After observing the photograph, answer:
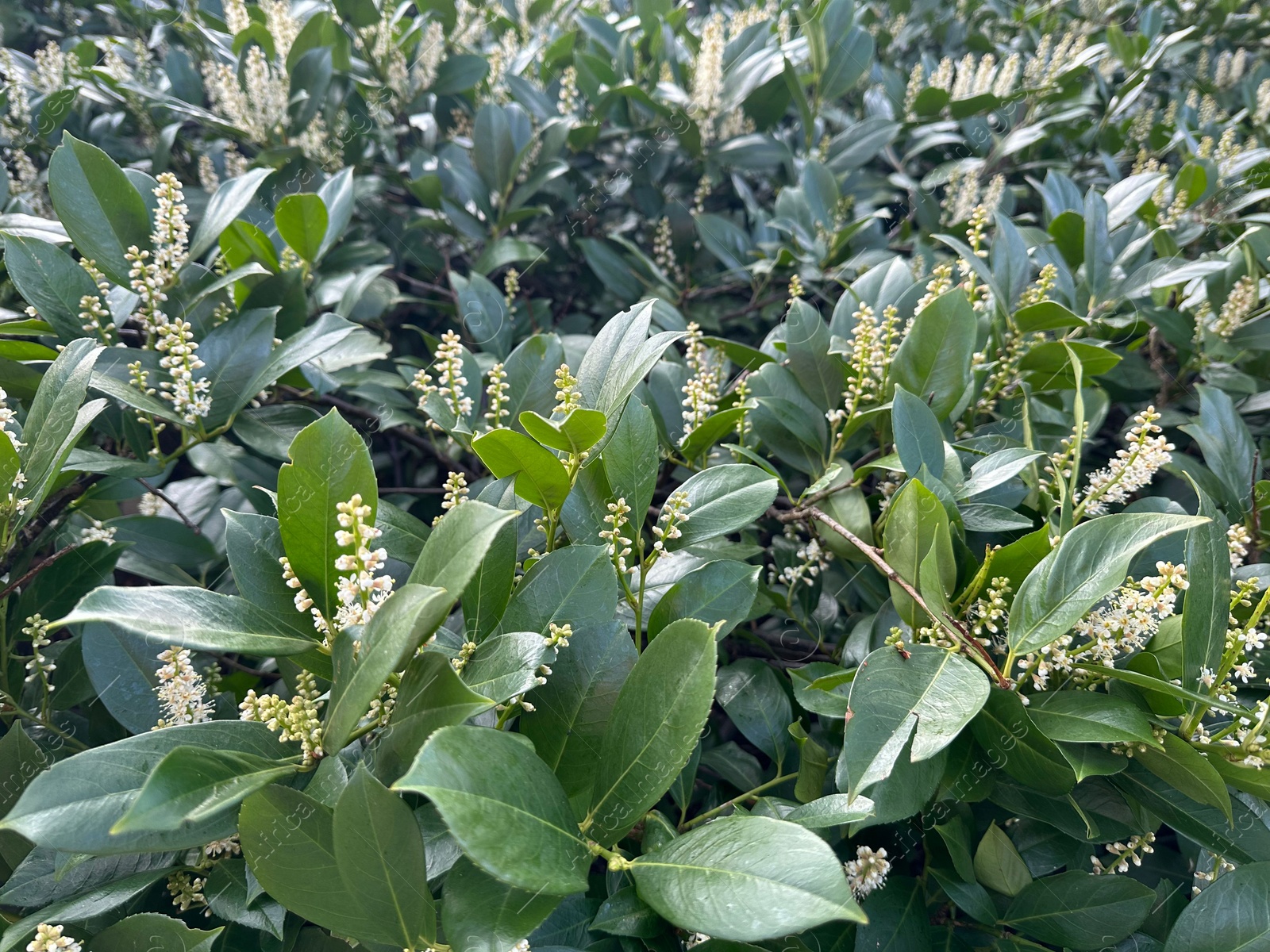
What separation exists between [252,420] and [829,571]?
3.00 ft

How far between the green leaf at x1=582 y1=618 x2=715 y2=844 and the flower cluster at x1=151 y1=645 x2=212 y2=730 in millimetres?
448

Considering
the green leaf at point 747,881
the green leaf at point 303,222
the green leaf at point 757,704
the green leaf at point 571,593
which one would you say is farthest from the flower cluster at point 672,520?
the green leaf at point 303,222

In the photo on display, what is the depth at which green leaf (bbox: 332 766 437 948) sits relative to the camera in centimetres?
62

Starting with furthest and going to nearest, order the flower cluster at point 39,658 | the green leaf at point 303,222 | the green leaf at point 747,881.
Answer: the green leaf at point 303,222 → the flower cluster at point 39,658 → the green leaf at point 747,881

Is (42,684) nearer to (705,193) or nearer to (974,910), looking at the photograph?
(974,910)

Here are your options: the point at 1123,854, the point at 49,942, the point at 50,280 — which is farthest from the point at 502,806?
the point at 50,280

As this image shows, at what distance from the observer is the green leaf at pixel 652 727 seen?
0.66m

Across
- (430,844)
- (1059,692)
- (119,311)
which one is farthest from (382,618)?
(119,311)

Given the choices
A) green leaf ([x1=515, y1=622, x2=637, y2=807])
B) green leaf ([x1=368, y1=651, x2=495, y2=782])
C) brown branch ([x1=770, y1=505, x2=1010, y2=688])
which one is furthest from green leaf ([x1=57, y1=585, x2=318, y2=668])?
brown branch ([x1=770, y1=505, x2=1010, y2=688])

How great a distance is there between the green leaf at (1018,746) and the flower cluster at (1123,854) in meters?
0.23

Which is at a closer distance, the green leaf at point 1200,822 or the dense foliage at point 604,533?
the dense foliage at point 604,533

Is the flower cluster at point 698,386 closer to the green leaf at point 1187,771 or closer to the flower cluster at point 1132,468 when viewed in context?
the flower cluster at point 1132,468

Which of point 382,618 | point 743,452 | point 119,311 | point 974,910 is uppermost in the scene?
point 119,311

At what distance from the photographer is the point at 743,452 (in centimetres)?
105
